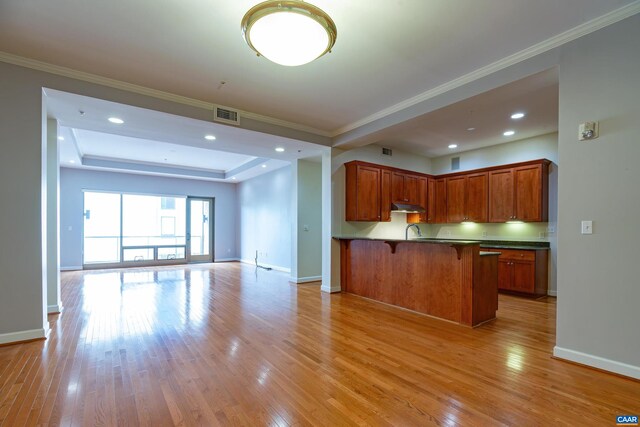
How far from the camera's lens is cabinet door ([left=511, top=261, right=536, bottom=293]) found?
5277 mm

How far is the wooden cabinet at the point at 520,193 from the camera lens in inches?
214

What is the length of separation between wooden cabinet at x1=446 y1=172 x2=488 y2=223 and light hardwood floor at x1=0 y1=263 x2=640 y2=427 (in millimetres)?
2514

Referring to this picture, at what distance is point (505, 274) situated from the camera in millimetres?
5656

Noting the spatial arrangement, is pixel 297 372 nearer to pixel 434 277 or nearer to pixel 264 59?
pixel 434 277

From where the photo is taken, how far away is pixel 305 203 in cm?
689

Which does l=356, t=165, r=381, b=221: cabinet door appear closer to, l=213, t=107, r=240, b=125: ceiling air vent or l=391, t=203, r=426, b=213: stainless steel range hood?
l=391, t=203, r=426, b=213: stainless steel range hood

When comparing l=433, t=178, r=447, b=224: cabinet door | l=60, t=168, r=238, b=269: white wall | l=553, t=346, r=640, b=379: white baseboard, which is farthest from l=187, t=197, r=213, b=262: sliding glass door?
l=553, t=346, r=640, b=379: white baseboard

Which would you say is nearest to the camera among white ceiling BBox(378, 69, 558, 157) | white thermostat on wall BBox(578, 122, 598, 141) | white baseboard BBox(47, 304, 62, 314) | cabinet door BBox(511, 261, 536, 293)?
white thermostat on wall BBox(578, 122, 598, 141)

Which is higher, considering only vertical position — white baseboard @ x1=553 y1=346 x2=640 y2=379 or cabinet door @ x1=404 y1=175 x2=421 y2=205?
cabinet door @ x1=404 y1=175 x2=421 y2=205

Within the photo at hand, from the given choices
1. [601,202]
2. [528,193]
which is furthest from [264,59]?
[528,193]

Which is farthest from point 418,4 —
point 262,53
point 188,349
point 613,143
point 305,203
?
point 305,203

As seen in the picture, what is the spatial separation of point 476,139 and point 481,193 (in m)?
1.22

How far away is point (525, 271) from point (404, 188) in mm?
2787

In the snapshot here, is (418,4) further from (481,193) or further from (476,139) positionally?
(481,193)
